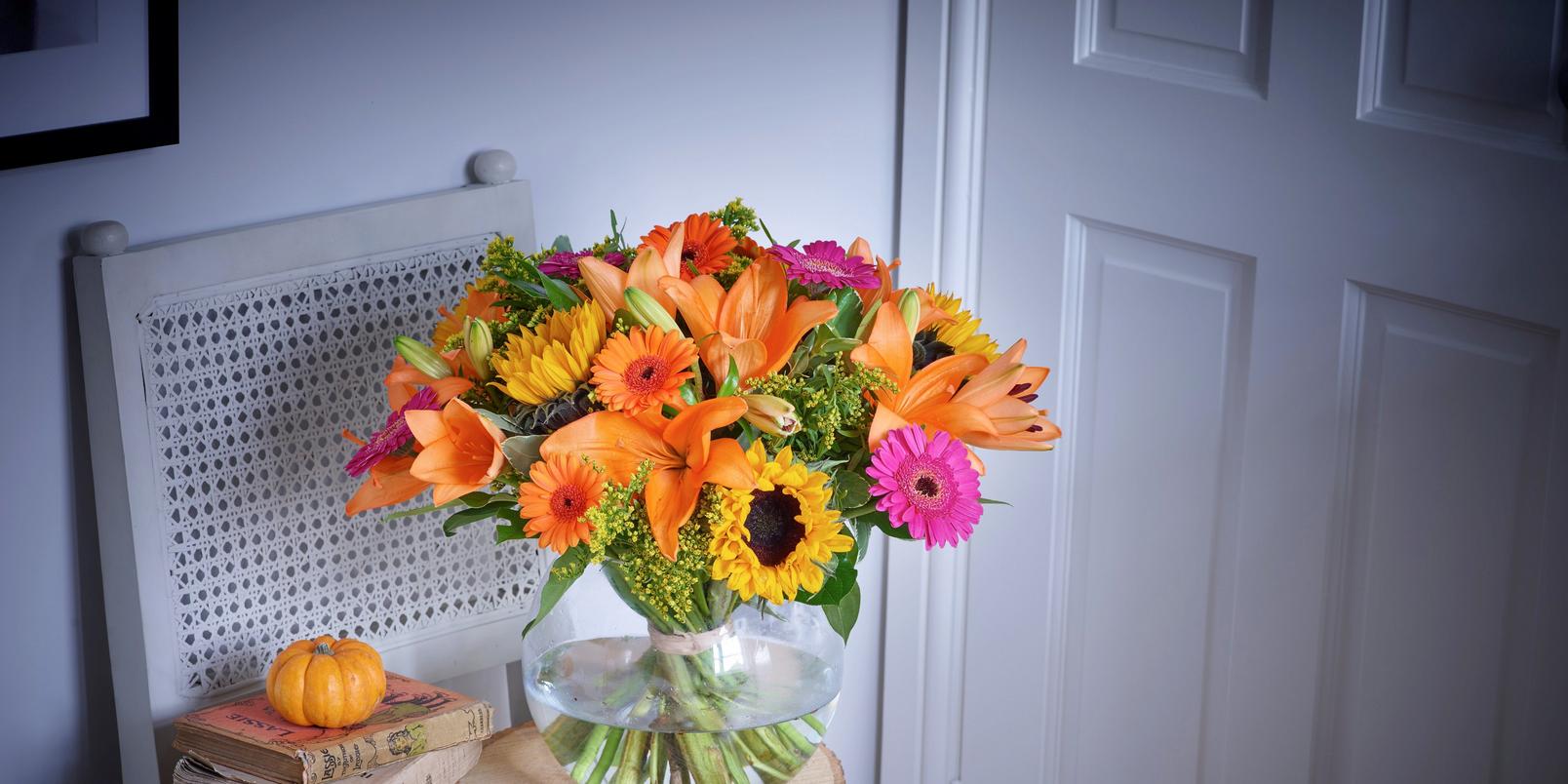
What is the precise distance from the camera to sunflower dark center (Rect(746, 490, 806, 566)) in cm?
83

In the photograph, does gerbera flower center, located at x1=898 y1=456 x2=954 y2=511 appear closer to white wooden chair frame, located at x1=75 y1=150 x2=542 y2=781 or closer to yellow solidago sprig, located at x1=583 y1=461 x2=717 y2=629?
yellow solidago sprig, located at x1=583 y1=461 x2=717 y2=629

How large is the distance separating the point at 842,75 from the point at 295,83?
65 centimetres

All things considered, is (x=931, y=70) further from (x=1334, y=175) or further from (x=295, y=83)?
(x=295, y=83)

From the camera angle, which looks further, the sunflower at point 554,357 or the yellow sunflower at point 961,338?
the yellow sunflower at point 961,338

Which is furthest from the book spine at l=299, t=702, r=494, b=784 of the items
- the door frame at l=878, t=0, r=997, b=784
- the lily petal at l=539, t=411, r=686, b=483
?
the door frame at l=878, t=0, r=997, b=784

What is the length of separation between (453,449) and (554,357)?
0.33ft

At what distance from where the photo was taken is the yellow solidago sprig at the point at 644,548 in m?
0.82

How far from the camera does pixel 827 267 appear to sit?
90 centimetres

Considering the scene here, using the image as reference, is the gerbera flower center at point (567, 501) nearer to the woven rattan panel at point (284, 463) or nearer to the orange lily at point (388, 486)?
the orange lily at point (388, 486)

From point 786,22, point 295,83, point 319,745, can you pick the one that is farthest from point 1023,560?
point 295,83

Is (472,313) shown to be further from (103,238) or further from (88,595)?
(88,595)

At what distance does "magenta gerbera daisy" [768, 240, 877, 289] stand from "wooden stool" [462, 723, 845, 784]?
51 cm

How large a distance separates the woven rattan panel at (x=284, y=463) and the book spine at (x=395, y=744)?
0.19m

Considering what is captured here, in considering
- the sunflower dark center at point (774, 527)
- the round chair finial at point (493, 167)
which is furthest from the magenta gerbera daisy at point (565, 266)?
the round chair finial at point (493, 167)
